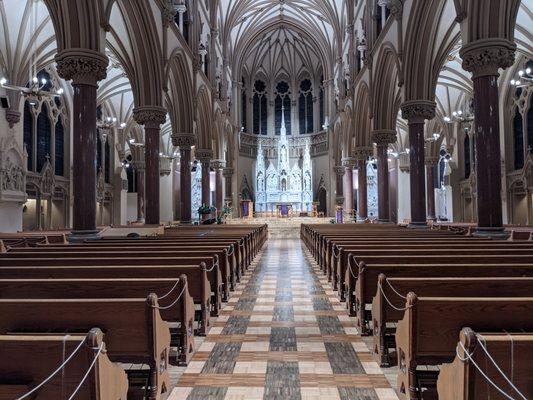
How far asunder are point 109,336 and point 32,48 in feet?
64.3

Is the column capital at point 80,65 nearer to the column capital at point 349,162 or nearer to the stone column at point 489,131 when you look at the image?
the stone column at point 489,131

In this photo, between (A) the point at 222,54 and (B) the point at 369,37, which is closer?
(B) the point at 369,37

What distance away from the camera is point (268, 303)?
695cm

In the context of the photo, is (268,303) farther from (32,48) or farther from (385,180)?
(32,48)

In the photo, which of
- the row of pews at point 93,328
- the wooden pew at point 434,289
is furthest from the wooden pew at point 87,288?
the wooden pew at point 434,289

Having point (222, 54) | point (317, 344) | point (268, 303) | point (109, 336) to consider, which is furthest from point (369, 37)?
point (109, 336)

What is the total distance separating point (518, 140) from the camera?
22.2 meters

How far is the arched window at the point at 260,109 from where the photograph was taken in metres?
44.2

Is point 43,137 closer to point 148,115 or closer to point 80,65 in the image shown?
point 148,115

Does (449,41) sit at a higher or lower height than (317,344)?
higher

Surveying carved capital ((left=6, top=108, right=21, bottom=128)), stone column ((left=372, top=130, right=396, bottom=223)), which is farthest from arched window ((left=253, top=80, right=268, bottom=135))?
carved capital ((left=6, top=108, right=21, bottom=128))

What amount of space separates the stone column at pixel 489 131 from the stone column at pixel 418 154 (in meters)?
4.75

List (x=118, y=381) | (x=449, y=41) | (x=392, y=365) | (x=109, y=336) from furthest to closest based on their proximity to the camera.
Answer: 1. (x=449, y=41)
2. (x=392, y=365)
3. (x=109, y=336)
4. (x=118, y=381)

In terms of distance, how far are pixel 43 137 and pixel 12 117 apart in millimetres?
3847
